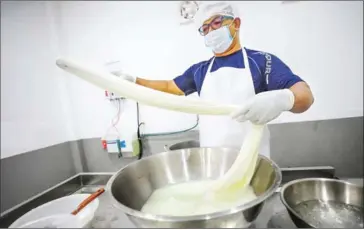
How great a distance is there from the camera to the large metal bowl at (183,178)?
15.1 inches

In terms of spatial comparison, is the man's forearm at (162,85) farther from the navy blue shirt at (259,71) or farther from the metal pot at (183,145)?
the metal pot at (183,145)

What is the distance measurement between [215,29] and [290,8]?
200 mm

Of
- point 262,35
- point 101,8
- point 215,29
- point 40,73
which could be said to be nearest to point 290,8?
point 262,35

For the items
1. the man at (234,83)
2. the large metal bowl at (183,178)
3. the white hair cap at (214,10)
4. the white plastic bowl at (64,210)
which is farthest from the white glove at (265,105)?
the white plastic bowl at (64,210)

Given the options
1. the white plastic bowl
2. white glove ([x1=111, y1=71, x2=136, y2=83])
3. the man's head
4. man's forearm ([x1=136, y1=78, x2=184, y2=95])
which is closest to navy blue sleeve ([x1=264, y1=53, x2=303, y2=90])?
the man's head

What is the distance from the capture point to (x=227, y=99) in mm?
494

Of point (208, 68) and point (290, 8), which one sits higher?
point (290, 8)

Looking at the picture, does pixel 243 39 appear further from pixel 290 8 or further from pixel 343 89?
pixel 343 89

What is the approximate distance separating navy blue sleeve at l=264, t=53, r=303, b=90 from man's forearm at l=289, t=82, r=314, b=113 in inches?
0.6

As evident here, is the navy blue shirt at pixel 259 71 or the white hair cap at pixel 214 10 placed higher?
the white hair cap at pixel 214 10

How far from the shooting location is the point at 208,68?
53 centimetres

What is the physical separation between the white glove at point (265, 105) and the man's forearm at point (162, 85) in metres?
0.16

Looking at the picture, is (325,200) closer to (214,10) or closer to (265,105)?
(265,105)

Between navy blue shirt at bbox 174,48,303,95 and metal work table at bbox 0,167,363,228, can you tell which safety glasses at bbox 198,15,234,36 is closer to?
navy blue shirt at bbox 174,48,303,95
